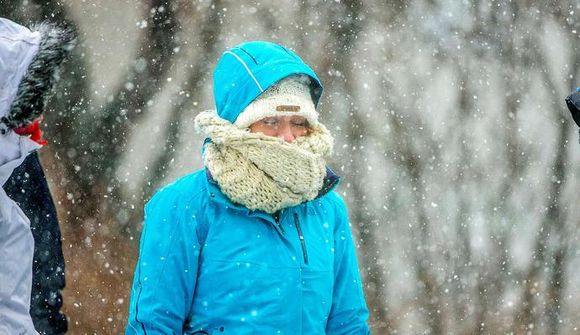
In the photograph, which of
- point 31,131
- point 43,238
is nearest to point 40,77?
point 31,131

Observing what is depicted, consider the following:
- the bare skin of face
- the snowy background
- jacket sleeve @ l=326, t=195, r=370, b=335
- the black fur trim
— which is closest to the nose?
the bare skin of face

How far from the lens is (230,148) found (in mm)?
2576

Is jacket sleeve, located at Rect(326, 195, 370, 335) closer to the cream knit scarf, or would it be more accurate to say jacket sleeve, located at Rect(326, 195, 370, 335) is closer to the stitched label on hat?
the cream knit scarf

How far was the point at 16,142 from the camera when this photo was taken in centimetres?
280

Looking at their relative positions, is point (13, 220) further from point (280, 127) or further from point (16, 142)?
point (280, 127)

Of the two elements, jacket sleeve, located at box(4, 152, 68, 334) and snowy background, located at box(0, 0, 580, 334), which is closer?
jacket sleeve, located at box(4, 152, 68, 334)

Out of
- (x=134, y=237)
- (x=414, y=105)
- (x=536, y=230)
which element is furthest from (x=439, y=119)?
(x=134, y=237)

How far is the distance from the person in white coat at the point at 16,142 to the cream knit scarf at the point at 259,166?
63 centimetres

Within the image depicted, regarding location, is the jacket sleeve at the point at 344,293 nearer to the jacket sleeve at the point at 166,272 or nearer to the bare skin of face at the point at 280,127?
the bare skin of face at the point at 280,127

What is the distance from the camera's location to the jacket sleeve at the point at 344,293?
2.69m

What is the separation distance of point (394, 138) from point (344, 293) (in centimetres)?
439

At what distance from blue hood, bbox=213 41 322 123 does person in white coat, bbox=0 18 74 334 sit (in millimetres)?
628

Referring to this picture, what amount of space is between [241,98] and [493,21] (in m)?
4.98

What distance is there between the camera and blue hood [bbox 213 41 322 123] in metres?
2.55
